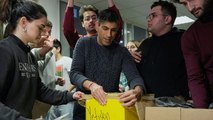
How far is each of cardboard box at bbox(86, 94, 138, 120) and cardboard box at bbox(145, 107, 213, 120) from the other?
0.09 meters

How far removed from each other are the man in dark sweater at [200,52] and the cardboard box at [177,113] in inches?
10.7

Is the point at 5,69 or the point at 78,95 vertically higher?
the point at 5,69

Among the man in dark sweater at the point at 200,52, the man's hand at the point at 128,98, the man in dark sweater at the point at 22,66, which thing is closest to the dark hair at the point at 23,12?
the man in dark sweater at the point at 22,66

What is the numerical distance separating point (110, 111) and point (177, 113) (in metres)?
0.29

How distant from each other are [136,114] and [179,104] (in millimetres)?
198

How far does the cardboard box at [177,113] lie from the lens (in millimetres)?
1095

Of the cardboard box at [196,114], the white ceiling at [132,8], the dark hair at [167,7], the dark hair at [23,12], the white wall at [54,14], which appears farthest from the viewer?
the white ceiling at [132,8]

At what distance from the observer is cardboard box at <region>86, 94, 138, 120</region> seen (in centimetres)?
122

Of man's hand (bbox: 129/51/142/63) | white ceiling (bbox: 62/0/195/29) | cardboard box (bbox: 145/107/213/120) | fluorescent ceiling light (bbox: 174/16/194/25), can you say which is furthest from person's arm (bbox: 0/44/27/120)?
fluorescent ceiling light (bbox: 174/16/194/25)

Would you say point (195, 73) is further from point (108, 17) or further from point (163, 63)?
point (108, 17)

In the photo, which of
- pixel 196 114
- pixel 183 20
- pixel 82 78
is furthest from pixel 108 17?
Result: pixel 183 20

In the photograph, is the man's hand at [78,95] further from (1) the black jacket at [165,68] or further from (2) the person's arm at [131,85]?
(1) the black jacket at [165,68]

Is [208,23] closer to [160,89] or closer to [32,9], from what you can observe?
[160,89]

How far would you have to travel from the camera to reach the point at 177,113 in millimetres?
1134
